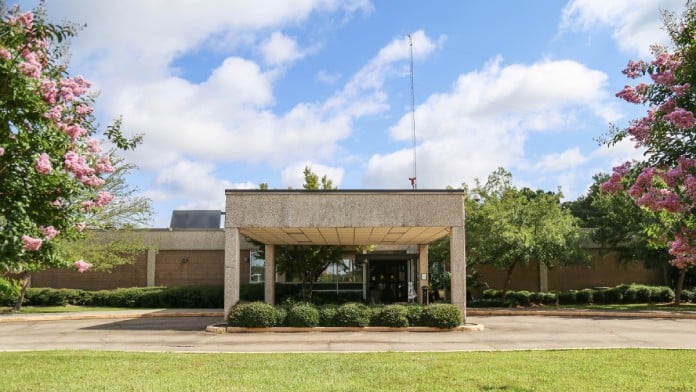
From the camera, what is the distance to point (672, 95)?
23.0ft

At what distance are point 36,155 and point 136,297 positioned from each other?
86.3ft

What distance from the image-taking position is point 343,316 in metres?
19.1

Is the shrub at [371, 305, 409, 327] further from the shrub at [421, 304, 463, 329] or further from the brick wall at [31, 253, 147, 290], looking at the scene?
the brick wall at [31, 253, 147, 290]

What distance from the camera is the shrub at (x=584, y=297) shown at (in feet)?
111

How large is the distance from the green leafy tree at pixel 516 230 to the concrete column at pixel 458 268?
871 centimetres

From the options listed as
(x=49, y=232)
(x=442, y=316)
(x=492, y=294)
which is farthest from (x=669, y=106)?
(x=492, y=294)

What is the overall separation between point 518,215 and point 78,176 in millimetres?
26005

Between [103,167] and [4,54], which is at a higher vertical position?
[4,54]

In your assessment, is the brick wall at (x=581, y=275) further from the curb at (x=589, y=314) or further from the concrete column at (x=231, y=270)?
the concrete column at (x=231, y=270)

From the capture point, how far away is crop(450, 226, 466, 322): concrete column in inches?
787

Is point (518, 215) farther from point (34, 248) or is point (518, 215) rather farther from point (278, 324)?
point (34, 248)

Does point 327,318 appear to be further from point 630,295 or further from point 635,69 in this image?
point 630,295

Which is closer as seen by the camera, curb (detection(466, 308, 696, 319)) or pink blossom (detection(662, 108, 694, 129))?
pink blossom (detection(662, 108, 694, 129))

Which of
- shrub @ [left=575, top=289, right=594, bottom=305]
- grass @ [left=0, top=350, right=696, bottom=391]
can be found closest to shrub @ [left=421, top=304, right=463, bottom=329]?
grass @ [left=0, top=350, right=696, bottom=391]
